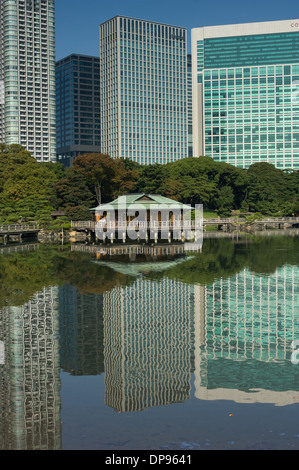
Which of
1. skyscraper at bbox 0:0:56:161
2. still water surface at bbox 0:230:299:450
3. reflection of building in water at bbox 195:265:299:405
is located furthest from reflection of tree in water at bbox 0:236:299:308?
skyscraper at bbox 0:0:56:161

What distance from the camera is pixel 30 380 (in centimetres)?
1562

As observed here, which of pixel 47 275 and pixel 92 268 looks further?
pixel 92 268

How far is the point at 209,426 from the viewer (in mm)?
12680

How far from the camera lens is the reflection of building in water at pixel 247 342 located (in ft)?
49.1

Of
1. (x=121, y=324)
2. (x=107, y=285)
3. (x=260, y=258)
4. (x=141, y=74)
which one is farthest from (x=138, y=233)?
(x=141, y=74)

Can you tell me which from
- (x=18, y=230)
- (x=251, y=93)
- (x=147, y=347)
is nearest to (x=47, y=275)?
(x=147, y=347)

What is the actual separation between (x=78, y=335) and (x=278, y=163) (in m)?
167

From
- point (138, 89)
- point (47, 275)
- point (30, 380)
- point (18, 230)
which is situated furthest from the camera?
point (138, 89)

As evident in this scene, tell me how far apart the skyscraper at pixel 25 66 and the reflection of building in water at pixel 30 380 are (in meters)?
179

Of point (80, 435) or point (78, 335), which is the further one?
point (78, 335)

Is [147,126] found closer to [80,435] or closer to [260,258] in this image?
[260,258]

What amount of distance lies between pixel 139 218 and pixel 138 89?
429 feet

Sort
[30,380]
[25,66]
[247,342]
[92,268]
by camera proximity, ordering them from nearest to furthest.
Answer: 1. [30,380]
2. [247,342]
3. [92,268]
4. [25,66]

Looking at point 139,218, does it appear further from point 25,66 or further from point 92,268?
point 25,66
